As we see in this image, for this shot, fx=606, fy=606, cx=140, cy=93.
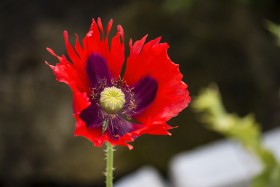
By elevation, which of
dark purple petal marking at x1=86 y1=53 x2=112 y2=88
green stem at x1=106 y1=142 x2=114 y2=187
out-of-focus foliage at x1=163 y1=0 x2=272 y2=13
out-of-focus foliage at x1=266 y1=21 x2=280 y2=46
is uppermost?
out-of-focus foliage at x1=163 y1=0 x2=272 y2=13

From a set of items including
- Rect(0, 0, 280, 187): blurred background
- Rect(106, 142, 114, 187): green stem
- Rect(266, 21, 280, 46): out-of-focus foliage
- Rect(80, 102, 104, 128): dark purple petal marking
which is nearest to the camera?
Rect(106, 142, 114, 187): green stem

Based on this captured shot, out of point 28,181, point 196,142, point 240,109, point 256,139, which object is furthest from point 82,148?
point 256,139

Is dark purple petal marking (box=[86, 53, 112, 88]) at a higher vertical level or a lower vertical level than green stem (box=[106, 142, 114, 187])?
higher

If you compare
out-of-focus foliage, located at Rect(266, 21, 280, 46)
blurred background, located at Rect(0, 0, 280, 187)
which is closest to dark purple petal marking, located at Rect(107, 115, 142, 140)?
out-of-focus foliage, located at Rect(266, 21, 280, 46)

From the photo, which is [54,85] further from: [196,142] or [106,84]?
[106,84]

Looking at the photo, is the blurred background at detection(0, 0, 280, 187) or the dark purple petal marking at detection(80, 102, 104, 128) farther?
the blurred background at detection(0, 0, 280, 187)

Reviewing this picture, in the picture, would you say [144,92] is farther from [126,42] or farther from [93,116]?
[126,42]

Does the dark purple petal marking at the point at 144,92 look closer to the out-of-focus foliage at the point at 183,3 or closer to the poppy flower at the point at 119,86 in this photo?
the poppy flower at the point at 119,86

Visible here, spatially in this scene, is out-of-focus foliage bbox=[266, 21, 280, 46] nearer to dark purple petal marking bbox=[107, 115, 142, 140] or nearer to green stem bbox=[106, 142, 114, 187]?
dark purple petal marking bbox=[107, 115, 142, 140]
